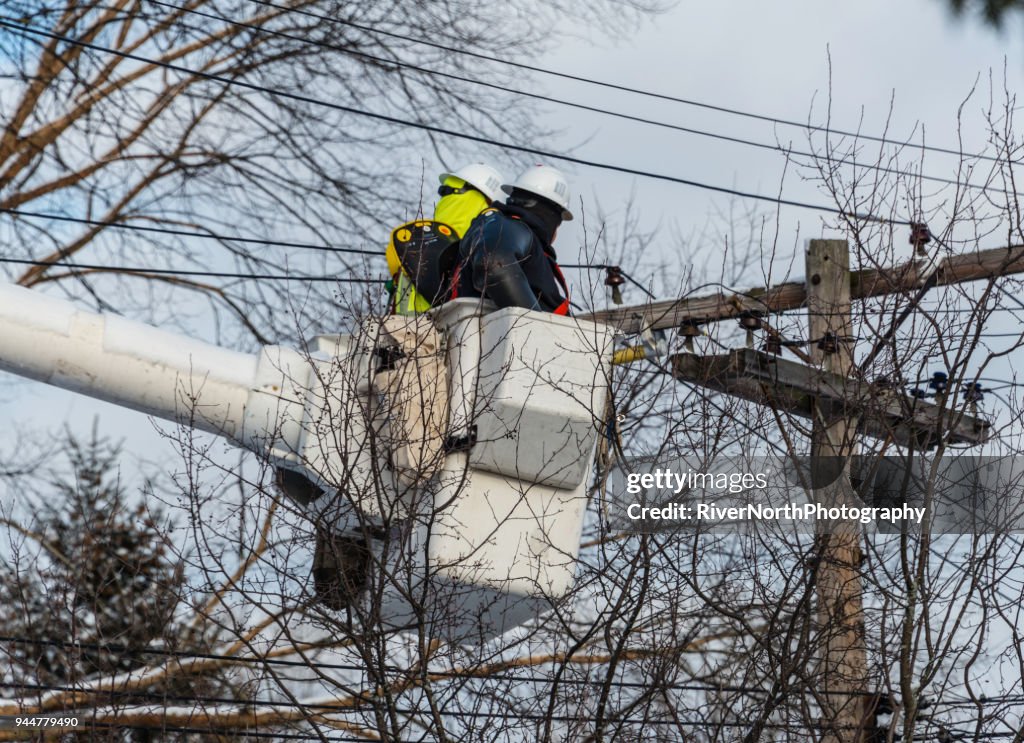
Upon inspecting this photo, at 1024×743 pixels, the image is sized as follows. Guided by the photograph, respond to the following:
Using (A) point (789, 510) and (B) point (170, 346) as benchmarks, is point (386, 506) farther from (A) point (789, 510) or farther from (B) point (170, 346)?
(A) point (789, 510)

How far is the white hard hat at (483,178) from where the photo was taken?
9.05 meters

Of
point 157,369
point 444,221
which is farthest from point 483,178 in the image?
point 157,369

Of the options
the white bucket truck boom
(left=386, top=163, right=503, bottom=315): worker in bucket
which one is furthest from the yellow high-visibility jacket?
the white bucket truck boom

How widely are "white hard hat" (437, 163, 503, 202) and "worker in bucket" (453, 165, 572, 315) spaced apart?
0.20 meters

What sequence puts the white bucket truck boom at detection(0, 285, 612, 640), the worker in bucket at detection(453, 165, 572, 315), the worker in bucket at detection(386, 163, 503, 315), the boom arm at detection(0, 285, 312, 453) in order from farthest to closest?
the worker in bucket at detection(386, 163, 503, 315) < the worker in bucket at detection(453, 165, 572, 315) < the white bucket truck boom at detection(0, 285, 612, 640) < the boom arm at detection(0, 285, 312, 453)

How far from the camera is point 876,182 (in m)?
8.66

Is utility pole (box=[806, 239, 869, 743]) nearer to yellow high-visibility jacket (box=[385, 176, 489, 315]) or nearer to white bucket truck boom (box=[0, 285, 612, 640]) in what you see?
white bucket truck boom (box=[0, 285, 612, 640])

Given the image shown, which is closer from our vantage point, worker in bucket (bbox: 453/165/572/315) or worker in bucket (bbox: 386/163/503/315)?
worker in bucket (bbox: 453/165/572/315)

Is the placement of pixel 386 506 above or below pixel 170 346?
below

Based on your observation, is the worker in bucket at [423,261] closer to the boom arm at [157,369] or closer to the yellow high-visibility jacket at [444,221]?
the yellow high-visibility jacket at [444,221]

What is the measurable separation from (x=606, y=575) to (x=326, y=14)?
890cm

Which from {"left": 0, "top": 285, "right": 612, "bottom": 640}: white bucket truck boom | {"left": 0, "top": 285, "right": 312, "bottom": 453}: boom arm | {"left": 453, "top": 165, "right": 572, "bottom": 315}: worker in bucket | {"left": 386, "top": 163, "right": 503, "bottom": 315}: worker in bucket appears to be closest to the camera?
{"left": 0, "top": 285, "right": 312, "bottom": 453}: boom arm

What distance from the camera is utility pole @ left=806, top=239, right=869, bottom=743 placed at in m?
8.11

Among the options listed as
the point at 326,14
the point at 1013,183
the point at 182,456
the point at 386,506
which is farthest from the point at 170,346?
the point at 326,14
